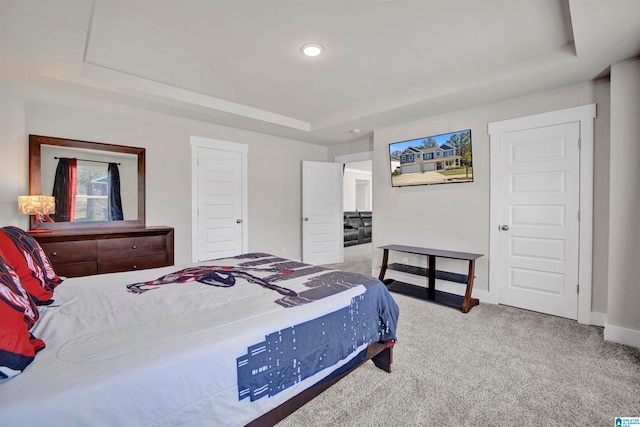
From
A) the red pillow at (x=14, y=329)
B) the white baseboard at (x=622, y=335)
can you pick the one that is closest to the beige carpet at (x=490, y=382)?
the white baseboard at (x=622, y=335)

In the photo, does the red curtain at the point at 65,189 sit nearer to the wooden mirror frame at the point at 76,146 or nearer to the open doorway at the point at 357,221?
the wooden mirror frame at the point at 76,146

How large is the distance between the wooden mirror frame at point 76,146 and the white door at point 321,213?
8.66 feet

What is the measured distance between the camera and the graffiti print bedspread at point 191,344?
2.86ft

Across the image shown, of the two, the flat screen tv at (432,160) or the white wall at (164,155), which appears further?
the flat screen tv at (432,160)

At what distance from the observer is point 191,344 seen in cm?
108

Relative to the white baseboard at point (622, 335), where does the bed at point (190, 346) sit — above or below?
above

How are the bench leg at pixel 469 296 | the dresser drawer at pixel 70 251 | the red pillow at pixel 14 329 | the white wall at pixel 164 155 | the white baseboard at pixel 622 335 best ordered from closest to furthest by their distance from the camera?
the red pillow at pixel 14 329, the white baseboard at pixel 622 335, the dresser drawer at pixel 70 251, the white wall at pixel 164 155, the bench leg at pixel 469 296

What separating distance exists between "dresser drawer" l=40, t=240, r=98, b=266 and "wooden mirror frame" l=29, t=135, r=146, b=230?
498 millimetres

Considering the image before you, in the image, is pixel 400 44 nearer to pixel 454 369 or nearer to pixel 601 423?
pixel 454 369

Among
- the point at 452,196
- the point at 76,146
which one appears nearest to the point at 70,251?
the point at 76,146

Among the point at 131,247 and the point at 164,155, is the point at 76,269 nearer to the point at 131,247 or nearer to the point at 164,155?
the point at 131,247

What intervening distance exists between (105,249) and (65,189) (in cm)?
90

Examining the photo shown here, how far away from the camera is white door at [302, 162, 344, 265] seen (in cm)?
544

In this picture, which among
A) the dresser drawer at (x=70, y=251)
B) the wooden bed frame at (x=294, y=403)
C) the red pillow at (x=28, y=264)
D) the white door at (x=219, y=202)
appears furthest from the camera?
the white door at (x=219, y=202)
